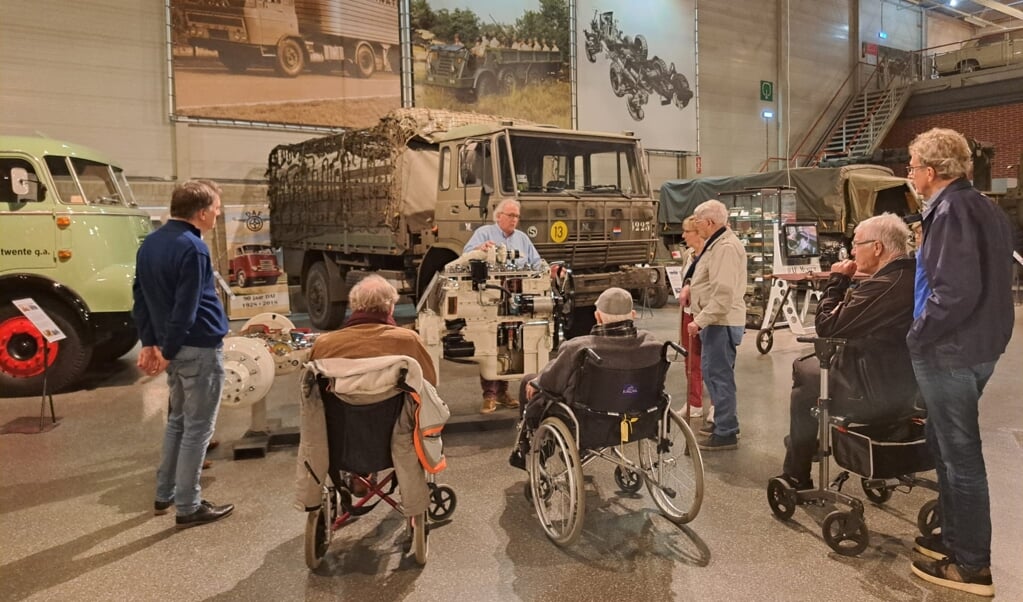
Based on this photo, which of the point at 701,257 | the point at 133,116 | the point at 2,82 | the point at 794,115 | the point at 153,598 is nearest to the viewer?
the point at 153,598

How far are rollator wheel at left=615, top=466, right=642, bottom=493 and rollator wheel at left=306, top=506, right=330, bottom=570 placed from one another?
1.63m

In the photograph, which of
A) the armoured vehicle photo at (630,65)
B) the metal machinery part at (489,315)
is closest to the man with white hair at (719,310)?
the metal machinery part at (489,315)

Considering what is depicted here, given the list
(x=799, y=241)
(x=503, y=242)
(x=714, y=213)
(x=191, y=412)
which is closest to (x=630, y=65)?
Answer: (x=799, y=241)

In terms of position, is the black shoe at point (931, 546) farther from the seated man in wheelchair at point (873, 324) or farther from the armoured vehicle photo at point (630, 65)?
the armoured vehicle photo at point (630, 65)

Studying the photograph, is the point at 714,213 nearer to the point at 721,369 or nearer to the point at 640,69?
the point at 721,369

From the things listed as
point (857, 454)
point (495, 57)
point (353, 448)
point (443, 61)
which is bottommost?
point (857, 454)

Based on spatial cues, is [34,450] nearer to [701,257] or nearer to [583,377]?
[583,377]

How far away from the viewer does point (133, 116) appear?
10969 millimetres

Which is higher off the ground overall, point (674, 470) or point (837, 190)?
point (837, 190)

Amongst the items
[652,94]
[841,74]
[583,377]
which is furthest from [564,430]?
[841,74]

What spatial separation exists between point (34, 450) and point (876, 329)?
5127 millimetres

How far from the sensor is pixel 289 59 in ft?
39.6

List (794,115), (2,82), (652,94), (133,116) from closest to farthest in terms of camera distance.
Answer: (2,82)
(133,116)
(652,94)
(794,115)

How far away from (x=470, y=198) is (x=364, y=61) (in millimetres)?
6837
